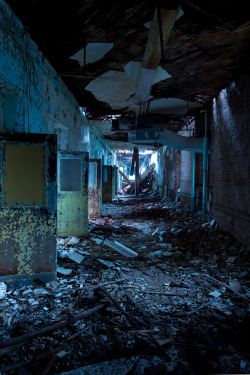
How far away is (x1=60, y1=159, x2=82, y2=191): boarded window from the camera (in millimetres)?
5397

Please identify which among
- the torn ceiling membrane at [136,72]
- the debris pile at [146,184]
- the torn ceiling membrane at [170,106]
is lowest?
the debris pile at [146,184]

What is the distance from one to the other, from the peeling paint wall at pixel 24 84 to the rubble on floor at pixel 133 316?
223 centimetres

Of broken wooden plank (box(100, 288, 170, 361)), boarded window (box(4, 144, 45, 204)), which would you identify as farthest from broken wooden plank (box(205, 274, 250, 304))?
boarded window (box(4, 144, 45, 204))

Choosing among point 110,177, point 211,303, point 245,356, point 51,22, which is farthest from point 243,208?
point 110,177

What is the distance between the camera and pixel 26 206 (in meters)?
3.09

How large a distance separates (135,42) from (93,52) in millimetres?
719

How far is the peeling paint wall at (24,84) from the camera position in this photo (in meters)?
2.97

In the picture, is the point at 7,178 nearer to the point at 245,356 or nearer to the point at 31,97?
the point at 31,97

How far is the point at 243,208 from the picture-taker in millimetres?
4742

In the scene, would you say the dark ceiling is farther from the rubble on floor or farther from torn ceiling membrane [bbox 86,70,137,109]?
the rubble on floor

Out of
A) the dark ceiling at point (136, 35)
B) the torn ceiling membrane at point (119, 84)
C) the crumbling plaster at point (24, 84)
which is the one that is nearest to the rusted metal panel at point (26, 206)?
the crumbling plaster at point (24, 84)

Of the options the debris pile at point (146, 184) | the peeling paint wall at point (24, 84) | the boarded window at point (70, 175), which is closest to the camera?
the peeling paint wall at point (24, 84)

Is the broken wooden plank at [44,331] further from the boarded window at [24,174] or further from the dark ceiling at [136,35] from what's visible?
the dark ceiling at [136,35]

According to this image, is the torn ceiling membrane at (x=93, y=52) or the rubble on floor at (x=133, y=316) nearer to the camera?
the rubble on floor at (x=133, y=316)
